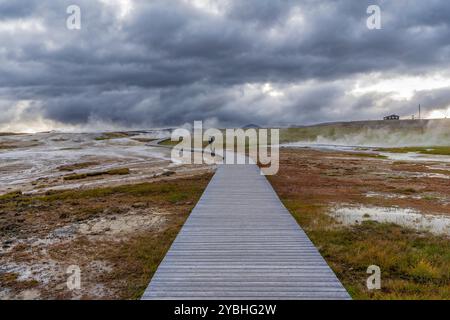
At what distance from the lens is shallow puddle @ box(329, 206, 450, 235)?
593 inches

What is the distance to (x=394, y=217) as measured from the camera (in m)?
16.7

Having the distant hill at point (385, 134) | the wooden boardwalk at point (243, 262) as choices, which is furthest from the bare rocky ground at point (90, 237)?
the distant hill at point (385, 134)

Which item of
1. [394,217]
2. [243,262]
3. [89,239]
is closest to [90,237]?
[89,239]

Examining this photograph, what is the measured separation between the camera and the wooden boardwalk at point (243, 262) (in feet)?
26.4

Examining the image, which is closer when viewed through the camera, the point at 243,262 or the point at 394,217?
the point at 243,262

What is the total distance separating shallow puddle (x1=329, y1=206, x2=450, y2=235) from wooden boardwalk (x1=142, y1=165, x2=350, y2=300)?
373 centimetres

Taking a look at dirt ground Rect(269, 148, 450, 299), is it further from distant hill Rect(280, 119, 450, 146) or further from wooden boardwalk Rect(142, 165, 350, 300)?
distant hill Rect(280, 119, 450, 146)

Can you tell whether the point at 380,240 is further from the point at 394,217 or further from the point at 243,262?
the point at 243,262

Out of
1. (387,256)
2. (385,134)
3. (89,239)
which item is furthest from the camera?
(385,134)

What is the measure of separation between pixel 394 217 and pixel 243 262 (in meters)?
10.7

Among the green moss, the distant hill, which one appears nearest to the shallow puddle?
the green moss

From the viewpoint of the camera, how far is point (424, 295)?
8.70 meters
